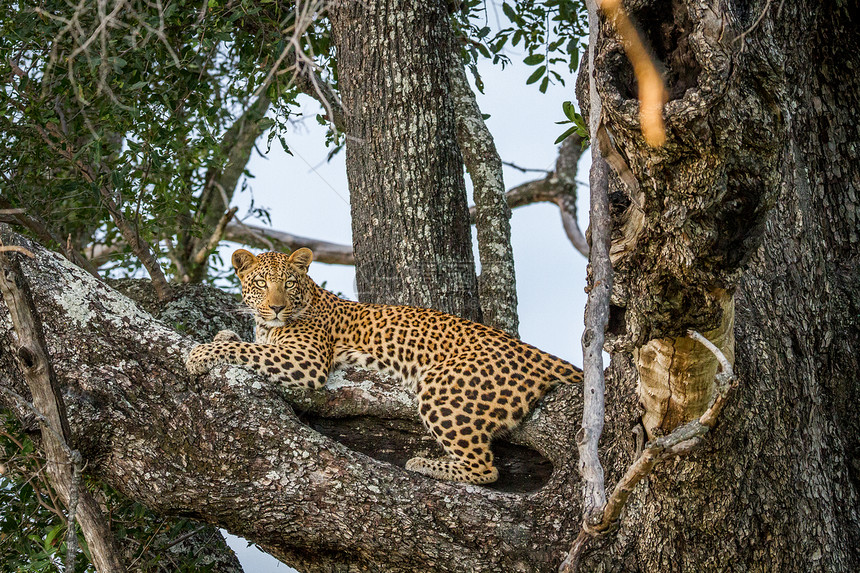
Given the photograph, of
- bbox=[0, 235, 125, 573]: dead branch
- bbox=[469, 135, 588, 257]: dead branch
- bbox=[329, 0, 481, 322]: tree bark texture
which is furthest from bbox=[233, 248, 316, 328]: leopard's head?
bbox=[469, 135, 588, 257]: dead branch

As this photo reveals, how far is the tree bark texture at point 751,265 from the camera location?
Result: 2.98 m

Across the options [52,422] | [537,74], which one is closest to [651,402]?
[52,422]

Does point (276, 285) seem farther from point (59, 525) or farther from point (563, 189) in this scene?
point (563, 189)

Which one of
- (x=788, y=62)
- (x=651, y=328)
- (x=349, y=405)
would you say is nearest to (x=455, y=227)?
(x=349, y=405)

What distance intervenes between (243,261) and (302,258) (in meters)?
0.41

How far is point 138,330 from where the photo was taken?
489 cm

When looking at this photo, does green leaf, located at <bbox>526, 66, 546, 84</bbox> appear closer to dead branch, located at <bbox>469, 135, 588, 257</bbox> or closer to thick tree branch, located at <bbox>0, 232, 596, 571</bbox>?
dead branch, located at <bbox>469, 135, 588, 257</bbox>

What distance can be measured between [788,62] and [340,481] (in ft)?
8.78

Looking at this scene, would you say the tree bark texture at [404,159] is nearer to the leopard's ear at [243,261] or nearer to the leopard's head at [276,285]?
the leopard's head at [276,285]

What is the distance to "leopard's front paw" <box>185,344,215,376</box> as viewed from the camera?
15.6 feet

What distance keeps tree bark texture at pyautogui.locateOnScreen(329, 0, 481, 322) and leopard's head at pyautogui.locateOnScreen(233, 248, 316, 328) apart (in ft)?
1.50

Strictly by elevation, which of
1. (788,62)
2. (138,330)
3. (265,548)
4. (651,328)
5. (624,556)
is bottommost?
(265,548)

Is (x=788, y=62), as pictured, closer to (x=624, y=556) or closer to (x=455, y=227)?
(x=624, y=556)

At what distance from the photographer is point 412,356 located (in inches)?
226
